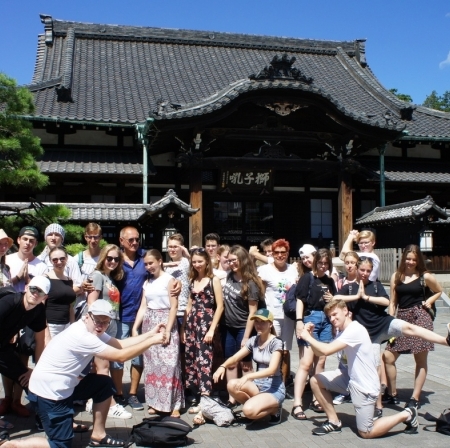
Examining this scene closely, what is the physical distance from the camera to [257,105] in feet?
45.3

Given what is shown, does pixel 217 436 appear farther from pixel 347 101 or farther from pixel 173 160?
pixel 347 101

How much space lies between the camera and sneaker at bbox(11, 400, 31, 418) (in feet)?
17.9

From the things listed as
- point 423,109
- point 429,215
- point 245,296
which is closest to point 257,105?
point 429,215

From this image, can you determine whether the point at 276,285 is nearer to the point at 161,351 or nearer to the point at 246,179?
the point at 161,351

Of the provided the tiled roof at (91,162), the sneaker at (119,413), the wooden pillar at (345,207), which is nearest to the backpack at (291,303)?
the sneaker at (119,413)

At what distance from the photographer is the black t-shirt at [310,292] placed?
592cm

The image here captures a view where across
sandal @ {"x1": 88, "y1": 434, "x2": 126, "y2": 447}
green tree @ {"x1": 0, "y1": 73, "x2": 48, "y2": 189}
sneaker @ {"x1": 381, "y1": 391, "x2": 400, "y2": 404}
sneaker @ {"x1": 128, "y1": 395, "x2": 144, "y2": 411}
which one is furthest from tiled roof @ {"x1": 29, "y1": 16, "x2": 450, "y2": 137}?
sandal @ {"x1": 88, "y1": 434, "x2": 126, "y2": 447}

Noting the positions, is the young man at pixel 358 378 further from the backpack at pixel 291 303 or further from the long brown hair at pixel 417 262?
the long brown hair at pixel 417 262

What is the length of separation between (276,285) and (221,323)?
88cm

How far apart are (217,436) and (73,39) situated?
18.0 m

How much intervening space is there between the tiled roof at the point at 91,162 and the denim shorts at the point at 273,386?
30.0 ft

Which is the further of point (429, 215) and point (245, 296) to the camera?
Result: point (429, 215)

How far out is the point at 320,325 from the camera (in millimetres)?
5973

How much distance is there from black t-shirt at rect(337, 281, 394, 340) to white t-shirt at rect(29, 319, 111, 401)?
279 cm
